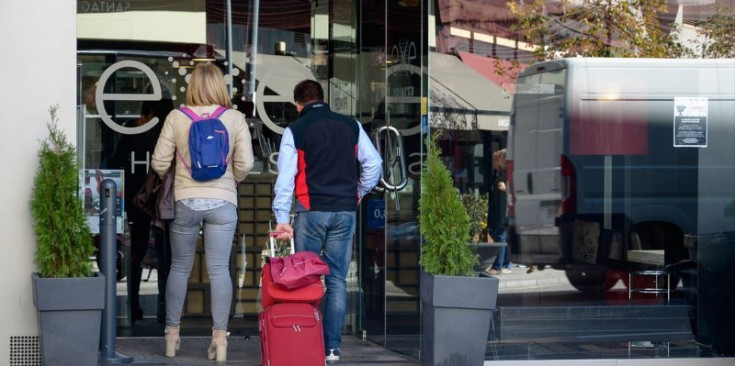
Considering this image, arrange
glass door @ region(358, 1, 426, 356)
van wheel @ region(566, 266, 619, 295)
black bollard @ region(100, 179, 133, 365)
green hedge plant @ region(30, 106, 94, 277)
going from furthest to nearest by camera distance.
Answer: glass door @ region(358, 1, 426, 356) → van wheel @ region(566, 266, 619, 295) → black bollard @ region(100, 179, 133, 365) → green hedge plant @ region(30, 106, 94, 277)

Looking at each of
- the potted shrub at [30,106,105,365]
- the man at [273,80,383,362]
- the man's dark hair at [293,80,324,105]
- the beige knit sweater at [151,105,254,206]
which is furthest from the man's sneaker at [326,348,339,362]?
the man's dark hair at [293,80,324,105]

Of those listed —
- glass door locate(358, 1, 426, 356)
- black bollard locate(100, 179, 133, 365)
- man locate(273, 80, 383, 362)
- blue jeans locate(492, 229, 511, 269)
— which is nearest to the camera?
black bollard locate(100, 179, 133, 365)

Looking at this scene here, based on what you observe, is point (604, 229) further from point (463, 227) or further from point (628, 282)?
point (463, 227)

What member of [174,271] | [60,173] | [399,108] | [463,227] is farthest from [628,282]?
[60,173]

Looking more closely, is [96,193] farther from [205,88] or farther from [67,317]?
[67,317]

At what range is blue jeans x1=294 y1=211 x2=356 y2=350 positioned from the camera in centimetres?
748

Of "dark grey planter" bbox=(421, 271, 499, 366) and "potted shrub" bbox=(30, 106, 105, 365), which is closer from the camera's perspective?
"potted shrub" bbox=(30, 106, 105, 365)

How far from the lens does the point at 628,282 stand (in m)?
8.05

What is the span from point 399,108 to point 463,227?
147cm

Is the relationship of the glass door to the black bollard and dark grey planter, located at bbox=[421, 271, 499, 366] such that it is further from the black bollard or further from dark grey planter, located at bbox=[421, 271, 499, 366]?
the black bollard

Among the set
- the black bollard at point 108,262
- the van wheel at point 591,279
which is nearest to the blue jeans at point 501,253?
the van wheel at point 591,279

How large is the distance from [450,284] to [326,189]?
96 centimetres

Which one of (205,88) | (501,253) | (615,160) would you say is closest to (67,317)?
(205,88)

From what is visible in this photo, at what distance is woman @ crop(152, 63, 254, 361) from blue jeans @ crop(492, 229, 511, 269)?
1663mm
